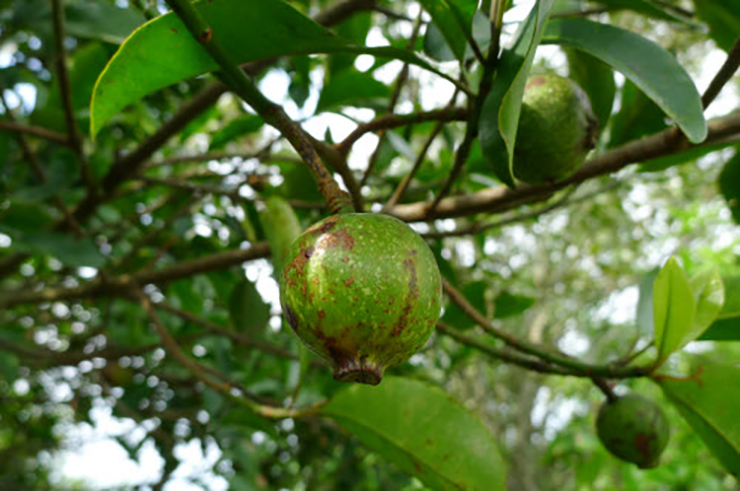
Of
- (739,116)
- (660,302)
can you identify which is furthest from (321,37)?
(739,116)

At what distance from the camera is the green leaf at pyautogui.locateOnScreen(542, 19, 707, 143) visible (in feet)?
2.53

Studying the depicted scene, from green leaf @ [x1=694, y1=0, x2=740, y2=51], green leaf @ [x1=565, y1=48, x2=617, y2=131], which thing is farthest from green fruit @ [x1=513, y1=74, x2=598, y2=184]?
green leaf @ [x1=694, y1=0, x2=740, y2=51]

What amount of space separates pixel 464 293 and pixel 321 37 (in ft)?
3.30

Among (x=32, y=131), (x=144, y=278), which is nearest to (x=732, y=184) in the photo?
(x=144, y=278)

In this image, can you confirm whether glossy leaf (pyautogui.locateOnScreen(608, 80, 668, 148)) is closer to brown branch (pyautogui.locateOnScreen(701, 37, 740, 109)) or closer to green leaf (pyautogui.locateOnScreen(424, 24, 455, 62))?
brown branch (pyautogui.locateOnScreen(701, 37, 740, 109))

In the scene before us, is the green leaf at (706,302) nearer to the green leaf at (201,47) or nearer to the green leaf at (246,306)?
the green leaf at (201,47)

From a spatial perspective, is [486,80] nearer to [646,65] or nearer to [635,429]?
[646,65]

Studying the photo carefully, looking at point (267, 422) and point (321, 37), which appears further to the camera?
point (267, 422)

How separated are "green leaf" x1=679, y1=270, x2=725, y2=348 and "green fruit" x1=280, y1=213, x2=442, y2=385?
0.50 metres

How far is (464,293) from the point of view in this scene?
1.65 meters

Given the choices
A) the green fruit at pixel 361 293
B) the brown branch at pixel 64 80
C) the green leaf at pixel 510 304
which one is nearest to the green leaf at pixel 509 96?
the green fruit at pixel 361 293

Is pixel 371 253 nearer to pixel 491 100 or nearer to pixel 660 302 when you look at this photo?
pixel 491 100

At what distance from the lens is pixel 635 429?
4.09 feet

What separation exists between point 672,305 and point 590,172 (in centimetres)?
32
